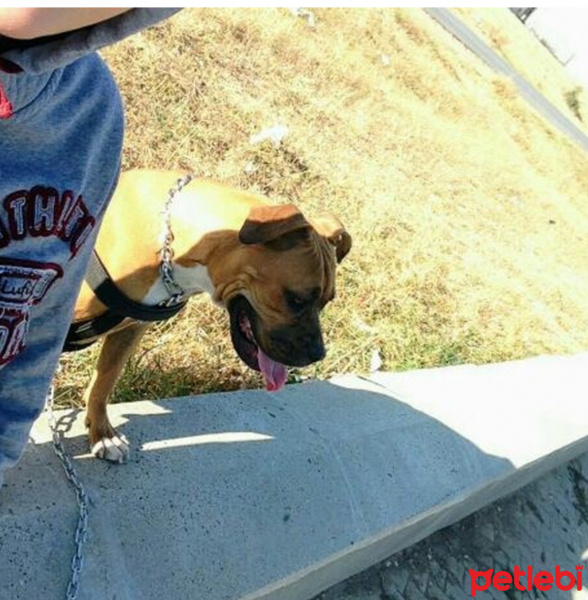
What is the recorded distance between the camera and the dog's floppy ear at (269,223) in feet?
7.09

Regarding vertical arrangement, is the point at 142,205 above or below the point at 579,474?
above

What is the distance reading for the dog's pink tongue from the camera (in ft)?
8.49

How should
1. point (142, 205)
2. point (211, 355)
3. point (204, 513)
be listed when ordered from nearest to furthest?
point (204, 513), point (142, 205), point (211, 355)

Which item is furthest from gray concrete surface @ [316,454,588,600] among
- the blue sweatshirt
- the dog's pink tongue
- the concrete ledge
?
the blue sweatshirt

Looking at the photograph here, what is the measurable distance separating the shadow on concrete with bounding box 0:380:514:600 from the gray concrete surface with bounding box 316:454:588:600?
5.3 inches

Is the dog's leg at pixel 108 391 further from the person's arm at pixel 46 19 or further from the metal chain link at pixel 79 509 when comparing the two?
the person's arm at pixel 46 19

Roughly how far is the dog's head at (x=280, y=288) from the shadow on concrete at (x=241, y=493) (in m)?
0.25

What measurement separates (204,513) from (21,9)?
1563 mm

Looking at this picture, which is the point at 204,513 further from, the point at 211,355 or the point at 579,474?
the point at 579,474

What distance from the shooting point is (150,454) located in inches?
83.7

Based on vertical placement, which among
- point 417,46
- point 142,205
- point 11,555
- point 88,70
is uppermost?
point 88,70

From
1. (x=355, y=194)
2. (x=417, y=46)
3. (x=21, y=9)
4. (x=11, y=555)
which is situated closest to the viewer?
(x=21, y=9)

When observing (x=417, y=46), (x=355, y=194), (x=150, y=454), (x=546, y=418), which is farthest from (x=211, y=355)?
(x=417, y=46)

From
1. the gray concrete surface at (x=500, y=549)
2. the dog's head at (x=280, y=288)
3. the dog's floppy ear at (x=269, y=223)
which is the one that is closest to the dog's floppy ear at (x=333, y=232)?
the dog's head at (x=280, y=288)
